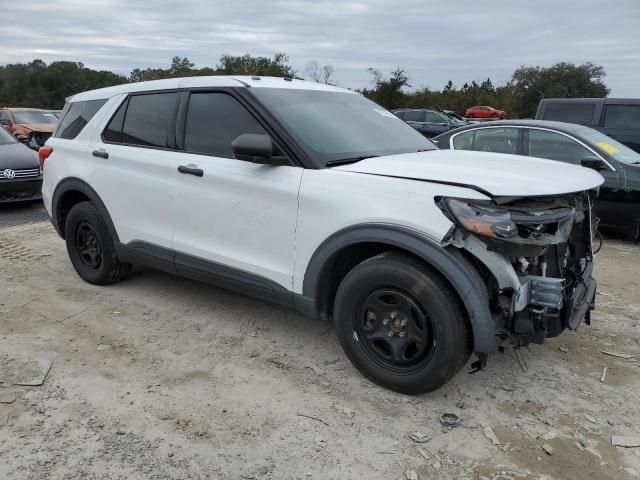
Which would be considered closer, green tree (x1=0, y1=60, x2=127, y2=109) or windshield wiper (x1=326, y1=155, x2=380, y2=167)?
windshield wiper (x1=326, y1=155, x2=380, y2=167)

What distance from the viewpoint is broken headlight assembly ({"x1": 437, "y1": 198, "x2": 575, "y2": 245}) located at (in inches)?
103

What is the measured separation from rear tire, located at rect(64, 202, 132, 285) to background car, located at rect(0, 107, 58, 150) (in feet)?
34.1

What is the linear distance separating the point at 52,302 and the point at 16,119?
12.7 metres

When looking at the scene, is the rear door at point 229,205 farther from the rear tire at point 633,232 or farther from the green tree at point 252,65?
the green tree at point 252,65

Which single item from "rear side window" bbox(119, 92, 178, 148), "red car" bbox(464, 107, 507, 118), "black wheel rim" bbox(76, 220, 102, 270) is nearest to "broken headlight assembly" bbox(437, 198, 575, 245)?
"rear side window" bbox(119, 92, 178, 148)

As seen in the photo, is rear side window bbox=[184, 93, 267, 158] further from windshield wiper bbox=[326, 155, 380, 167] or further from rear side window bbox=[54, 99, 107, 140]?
rear side window bbox=[54, 99, 107, 140]

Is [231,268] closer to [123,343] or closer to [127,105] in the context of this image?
[123,343]

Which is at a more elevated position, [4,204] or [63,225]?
[63,225]

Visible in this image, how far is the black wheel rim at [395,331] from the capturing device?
9.66ft

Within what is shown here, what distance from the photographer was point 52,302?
15.0 ft

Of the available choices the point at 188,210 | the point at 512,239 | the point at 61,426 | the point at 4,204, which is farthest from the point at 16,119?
the point at 512,239

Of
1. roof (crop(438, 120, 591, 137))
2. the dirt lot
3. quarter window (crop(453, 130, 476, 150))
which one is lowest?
the dirt lot

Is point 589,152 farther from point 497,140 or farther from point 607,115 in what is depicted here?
point 607,115

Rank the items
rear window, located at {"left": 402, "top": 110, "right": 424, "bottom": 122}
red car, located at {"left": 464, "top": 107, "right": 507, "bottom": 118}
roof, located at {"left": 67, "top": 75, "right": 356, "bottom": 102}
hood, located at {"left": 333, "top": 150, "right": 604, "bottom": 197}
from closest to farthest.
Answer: hood, located at {"left": 333, "top": 150, "right": 604, "bottom": 197} < roof, located at {"left": 67, "top": 75, "right": 356, "bottom": 102} < rear window, located at {"left": 402, "top": 110, "right": 424, "bottom": 122} < red car, located at {"left": 464, "top": 107, "right": 507, "bottom": 118}
